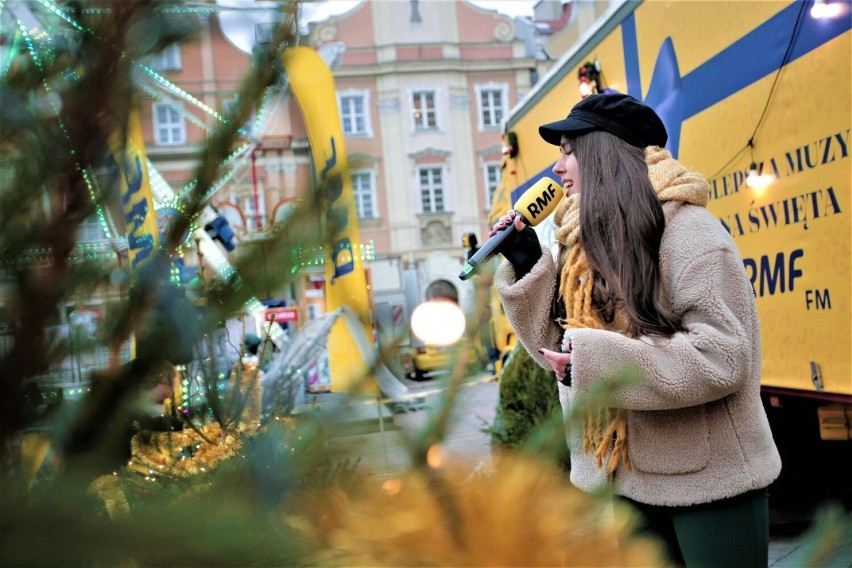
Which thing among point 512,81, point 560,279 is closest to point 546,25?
point 512,81

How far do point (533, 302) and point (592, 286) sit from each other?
0.48ft

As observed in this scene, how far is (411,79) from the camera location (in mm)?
24172

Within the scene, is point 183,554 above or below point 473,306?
below

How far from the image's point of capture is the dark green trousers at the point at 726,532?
4.68 ft

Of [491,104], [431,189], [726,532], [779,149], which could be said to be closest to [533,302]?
[726,532]

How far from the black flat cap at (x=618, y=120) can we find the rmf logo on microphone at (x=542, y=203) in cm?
17

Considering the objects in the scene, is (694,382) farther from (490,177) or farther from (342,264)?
(490,177)

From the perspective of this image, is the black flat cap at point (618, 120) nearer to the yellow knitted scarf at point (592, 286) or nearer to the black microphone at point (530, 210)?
the yellow knitted scarf at point (592, 286)

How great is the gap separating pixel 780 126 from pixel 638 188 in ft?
7.01

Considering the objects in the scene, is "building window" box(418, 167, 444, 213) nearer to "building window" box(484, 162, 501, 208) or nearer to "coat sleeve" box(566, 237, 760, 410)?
"building window" box(484, 162, 501, 208)

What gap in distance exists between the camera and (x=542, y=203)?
5.79 ft

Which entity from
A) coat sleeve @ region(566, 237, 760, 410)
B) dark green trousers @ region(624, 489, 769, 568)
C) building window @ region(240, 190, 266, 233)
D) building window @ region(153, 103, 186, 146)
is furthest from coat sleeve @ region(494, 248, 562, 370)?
building window @ region(153, 103, 186, 146)

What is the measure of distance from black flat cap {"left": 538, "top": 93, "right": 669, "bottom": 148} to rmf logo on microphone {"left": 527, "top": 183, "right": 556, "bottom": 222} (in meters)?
0.17

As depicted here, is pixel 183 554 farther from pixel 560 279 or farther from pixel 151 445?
pixel 560 279
